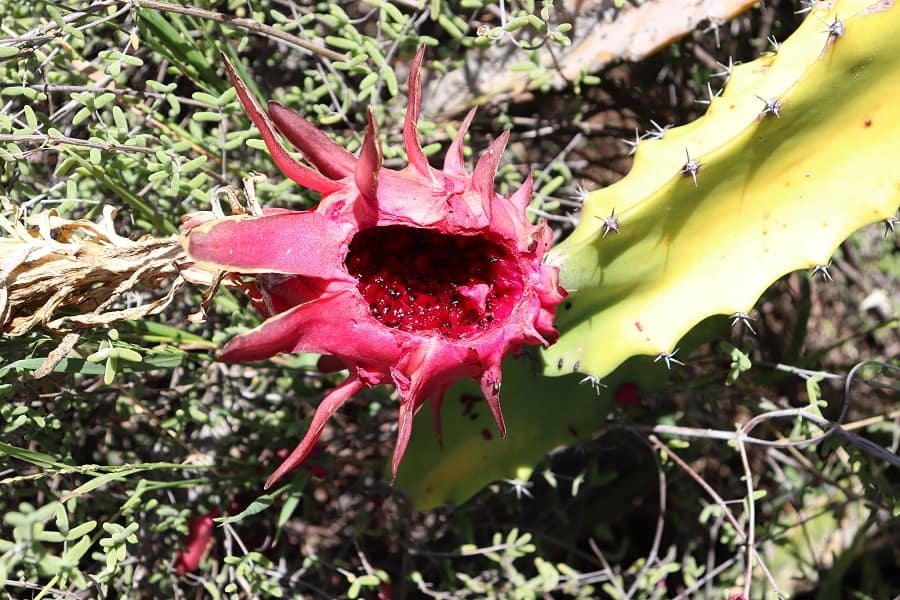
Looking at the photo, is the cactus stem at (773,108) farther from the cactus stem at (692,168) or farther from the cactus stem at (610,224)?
the cactus stem at (610,224)

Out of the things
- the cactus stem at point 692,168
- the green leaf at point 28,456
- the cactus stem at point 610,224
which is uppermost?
the cactus stem at point 692,168

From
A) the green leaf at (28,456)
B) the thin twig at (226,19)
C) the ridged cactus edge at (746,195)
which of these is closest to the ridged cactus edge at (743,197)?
the ridged cactus edge at (746,195)

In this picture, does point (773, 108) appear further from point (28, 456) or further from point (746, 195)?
point (28, 456)

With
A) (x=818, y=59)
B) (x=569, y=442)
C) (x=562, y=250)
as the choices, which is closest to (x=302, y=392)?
(x=569, y=442)

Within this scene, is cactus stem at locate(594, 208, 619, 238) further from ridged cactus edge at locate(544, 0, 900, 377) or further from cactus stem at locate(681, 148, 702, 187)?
cactus stem at locate(681, 148, 702, 187)

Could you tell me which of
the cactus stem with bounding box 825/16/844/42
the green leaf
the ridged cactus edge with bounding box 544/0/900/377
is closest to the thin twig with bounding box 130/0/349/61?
the ridged cactus edge with bounding box 544/0/900/377

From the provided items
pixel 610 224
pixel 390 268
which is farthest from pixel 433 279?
pixel 610 224

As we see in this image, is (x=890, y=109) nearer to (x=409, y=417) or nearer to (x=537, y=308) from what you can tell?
(x=537, y=308)

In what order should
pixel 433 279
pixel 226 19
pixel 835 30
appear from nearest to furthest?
pixel 835 30 → pixel 433 279 → pixel 226 19

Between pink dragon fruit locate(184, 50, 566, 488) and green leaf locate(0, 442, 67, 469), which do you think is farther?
green leaf locate(0, 442, 67, 469)
